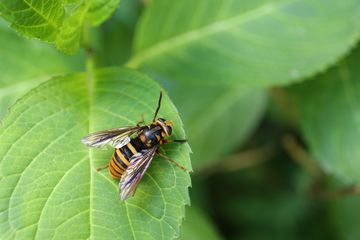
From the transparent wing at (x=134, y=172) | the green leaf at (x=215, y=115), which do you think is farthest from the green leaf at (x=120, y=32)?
the transparent wing at (x=134, y=172)

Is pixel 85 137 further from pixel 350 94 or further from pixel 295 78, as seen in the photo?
pixel 350 94

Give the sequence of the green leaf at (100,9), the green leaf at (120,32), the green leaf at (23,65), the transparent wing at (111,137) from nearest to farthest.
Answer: the transparent wing at (111,137)
the green leaf at (100,9)
the green leaf at (23,65)
the green leaf at (120,32)

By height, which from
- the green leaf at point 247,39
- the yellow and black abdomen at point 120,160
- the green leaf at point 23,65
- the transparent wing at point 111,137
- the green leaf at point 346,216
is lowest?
the green leaf at point 346,216

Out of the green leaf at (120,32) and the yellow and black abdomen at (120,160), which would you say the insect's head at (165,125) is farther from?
the green leaf at (120,32)

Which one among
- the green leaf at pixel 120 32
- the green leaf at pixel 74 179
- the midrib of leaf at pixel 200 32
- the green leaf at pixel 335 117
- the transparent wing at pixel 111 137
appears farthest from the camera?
the green leaf at pixel 120 32

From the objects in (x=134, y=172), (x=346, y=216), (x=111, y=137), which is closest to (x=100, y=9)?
(x=111, y=137)

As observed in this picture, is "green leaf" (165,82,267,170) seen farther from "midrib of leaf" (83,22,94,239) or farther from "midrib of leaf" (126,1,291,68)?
"midrib of leaf" (83,22,94,239)

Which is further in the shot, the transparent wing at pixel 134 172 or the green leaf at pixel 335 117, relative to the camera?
the green leaf at pixel 335 117
